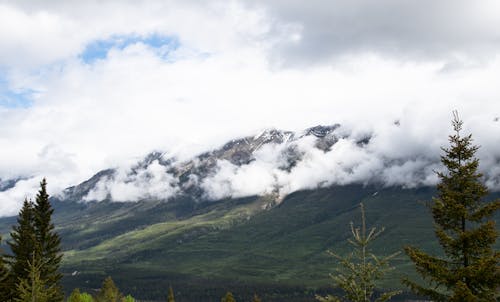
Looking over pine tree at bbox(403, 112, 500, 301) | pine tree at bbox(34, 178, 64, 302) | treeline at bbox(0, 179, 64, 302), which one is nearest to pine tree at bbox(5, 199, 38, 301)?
treeline at bbox(0, 179, 64, 302)

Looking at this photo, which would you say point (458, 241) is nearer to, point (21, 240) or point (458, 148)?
Answer: point (458, 148)

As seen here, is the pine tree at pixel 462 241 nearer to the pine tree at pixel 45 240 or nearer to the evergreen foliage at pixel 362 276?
the evergreen foliage at pixel 362 276

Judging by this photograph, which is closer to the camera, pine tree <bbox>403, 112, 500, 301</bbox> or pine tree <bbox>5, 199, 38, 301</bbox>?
pine tree <bbox>403, 112, 500, 301</bbox>

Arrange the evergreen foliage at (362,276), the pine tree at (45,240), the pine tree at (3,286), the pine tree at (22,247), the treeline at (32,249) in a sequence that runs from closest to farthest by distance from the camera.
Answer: the evergreen foliage at (362,276)
the pine tree at (3,286)
the treeline at (32,249)
the pine tree at (22,247)
the pine tree at (45,240)

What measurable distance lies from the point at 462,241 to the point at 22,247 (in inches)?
1761

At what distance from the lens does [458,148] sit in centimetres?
2997

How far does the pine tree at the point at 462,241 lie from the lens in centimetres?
2672

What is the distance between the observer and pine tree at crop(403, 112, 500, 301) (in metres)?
26.7

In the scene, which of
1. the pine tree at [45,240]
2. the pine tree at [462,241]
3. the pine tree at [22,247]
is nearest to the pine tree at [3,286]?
the pine tree at [22,247]

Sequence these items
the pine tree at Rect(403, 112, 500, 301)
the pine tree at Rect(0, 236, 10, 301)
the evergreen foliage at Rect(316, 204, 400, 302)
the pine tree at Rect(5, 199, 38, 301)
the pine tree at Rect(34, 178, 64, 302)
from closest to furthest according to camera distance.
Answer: the evergreen foliage at Rect(316, 204, 400, 302) → the pine tree at Rect(403, 112, 500, 301) → the pine tree at Rect(0, 236, 10, 301) → the pine tree at Rect(5, 199, 38, 301) → the pine tree at Rect(34, 178, 64, 302)

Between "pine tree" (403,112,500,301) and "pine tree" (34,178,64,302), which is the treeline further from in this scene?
"pine tree" (403,112,500,301)

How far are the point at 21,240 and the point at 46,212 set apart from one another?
436cm

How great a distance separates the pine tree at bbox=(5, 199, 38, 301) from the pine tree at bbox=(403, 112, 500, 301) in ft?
131

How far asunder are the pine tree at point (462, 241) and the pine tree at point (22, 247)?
4000 centimetres
